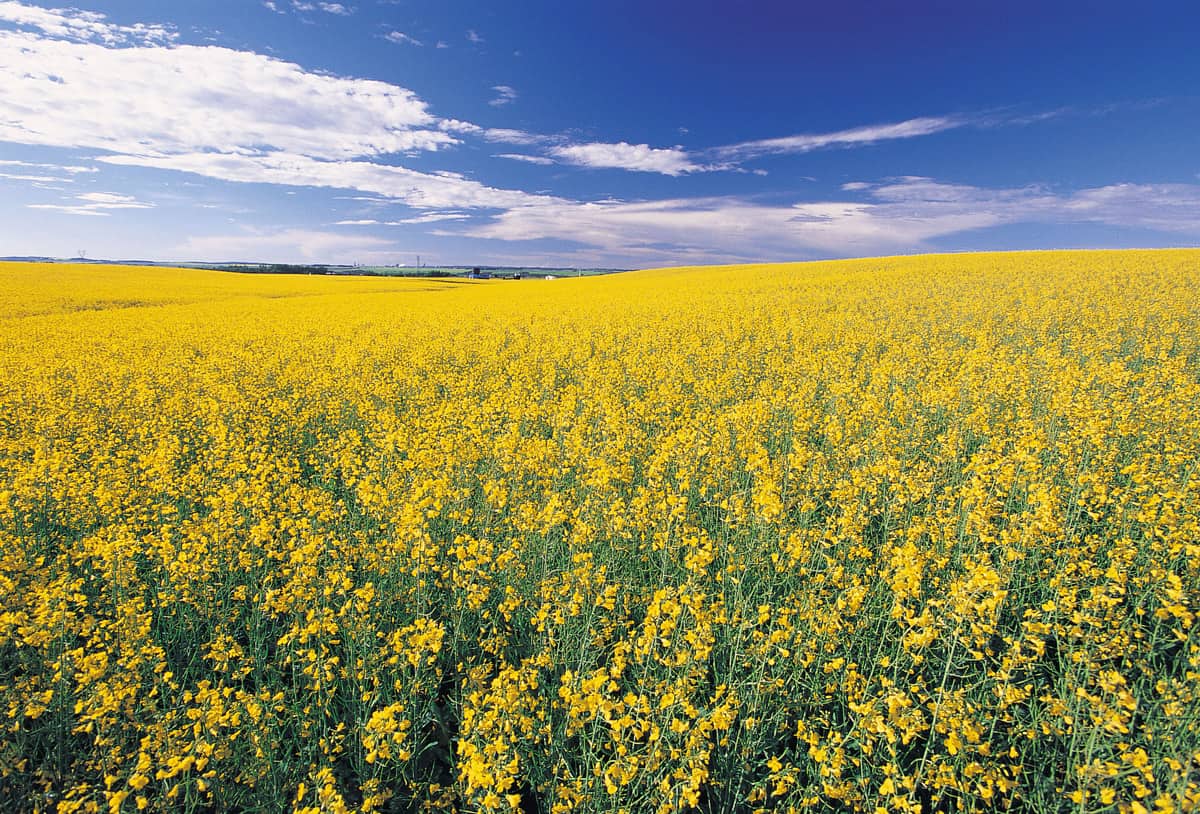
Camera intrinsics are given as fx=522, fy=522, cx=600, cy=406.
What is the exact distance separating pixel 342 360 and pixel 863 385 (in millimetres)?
10893

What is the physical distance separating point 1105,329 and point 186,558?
17805mm

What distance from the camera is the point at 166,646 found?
3.70 meters

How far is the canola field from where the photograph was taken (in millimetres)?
2539

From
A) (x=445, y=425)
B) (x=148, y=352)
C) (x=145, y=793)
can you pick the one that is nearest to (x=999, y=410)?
(x=445, y=425)

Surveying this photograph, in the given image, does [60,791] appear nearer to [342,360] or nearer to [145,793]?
[145,793]

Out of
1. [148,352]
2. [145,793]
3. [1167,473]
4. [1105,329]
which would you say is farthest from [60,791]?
[1105,329]

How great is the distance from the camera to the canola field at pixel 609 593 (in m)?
2.54

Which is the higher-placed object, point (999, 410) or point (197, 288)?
point (197, 288)

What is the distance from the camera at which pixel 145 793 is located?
291 centimetres

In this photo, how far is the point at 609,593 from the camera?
10.3 feet

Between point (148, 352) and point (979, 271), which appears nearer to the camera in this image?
point (148, 352)

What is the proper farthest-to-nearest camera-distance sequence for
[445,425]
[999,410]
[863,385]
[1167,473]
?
[863,385], [999,410], [445,425], [1167,473]

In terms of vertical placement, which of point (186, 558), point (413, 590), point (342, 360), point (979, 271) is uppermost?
point (979, 271)

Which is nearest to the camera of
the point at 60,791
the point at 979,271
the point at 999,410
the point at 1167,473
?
the point at 60,791
